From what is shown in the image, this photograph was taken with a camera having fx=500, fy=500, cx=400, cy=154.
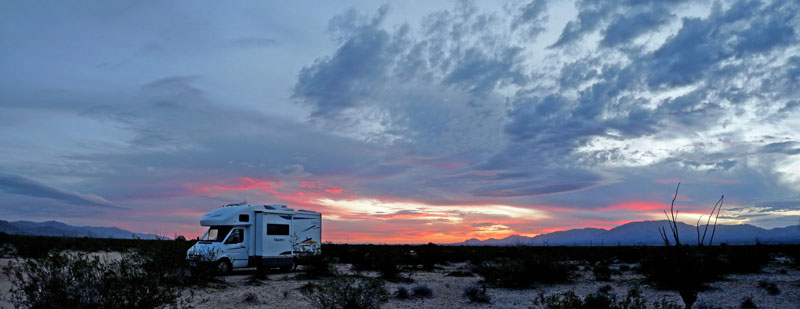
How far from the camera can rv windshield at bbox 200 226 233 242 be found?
22078 mm

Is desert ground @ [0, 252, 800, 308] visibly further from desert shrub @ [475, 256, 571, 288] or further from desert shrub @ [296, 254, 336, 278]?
desert shrub @ [296, 254, 336, 278]

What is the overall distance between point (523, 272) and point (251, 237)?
39.1 ft

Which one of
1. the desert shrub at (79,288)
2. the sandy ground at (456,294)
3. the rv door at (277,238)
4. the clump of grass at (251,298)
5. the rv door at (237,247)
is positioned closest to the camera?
the desert shrub at (79,288)

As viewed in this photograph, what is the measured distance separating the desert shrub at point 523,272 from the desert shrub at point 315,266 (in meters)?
6.87

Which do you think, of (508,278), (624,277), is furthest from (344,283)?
(624,277)

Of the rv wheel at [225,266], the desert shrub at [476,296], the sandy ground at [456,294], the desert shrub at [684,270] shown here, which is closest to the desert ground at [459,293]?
the sandy ground at [456,294]

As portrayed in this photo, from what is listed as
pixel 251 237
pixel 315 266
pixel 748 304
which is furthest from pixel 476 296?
pixel 251 237

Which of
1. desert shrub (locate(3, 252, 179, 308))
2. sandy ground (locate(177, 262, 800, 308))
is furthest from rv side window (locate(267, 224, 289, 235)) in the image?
desert shrub (locate(3, 252, 179, 308))

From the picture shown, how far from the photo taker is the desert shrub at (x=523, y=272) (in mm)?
19750

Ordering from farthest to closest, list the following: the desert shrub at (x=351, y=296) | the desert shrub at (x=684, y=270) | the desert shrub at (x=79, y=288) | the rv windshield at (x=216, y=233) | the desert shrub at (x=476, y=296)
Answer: the rv windshield at (x=216, y=233) < the desert shrub at (x=476, y=296) < the desert shrub at (x=351, y=296) < the desert shrub at (x=79, y=288) < the desert shrub at (x=684, y=270)

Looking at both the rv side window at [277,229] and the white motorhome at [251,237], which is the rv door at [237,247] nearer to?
the white motorhome at [251,237]

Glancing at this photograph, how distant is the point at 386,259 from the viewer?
22672mm

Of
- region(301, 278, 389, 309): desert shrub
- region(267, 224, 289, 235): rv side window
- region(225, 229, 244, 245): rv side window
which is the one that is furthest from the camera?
region(267, 224, 289, 235): rv side window

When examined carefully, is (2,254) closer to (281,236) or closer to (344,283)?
(281,236)
